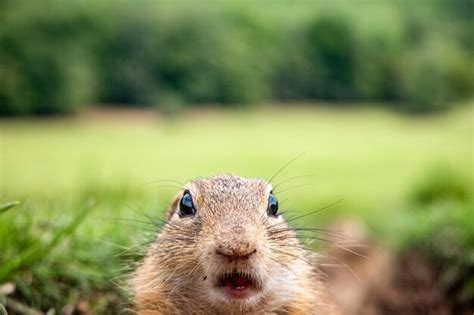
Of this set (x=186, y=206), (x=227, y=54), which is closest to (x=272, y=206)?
(x=186, y=206)

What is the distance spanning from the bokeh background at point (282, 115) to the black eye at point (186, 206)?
114 centimetres

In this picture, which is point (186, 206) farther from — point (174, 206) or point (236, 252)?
point (236, 252)

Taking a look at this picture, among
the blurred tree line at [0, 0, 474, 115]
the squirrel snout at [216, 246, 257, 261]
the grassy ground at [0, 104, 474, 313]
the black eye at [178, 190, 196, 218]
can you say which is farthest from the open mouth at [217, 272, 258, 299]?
the blurred tree line at [0, 0, 474, 115]

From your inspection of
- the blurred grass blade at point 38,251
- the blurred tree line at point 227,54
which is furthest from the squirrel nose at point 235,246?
the blurred tree line at point 227,54

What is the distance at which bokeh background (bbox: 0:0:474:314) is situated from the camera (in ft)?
14.6

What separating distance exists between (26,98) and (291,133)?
2607mm

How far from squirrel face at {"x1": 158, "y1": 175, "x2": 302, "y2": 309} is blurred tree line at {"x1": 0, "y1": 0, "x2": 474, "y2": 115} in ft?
9.70

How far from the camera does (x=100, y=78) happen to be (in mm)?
5188

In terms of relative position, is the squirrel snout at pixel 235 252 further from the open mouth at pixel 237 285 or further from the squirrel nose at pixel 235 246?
the open mouth at pixel 237 285

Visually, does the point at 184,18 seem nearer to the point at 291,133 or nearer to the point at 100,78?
the point at 100,78

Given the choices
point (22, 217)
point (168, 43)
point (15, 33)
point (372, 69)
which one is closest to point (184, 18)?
point (168, 43)

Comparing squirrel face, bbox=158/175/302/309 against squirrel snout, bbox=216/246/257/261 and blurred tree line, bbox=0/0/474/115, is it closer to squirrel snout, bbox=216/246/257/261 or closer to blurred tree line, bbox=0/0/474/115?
squirrel snout, bbox=216/246/257/261

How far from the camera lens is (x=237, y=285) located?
184 cm

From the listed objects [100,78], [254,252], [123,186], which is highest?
[100,78]
